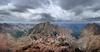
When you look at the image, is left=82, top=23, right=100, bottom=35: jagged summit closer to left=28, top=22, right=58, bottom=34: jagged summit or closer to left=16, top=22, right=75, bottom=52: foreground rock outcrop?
left=16, top=22, right=75, bottom=52: foreground rock outcrop

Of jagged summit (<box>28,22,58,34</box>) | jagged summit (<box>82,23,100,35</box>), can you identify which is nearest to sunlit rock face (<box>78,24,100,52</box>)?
jagged summit (<box>82,23,100,35</box>)

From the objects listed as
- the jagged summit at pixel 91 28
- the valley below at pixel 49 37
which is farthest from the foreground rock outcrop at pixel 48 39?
the jagged summit at pixel 91 28

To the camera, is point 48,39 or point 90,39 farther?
point 90,39

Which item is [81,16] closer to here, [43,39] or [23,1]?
[43,39]

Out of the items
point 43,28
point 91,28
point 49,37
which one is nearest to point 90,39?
point 91,28

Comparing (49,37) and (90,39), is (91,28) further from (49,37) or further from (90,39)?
(49,37)

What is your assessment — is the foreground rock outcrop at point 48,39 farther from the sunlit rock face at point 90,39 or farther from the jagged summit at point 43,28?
the sunlit rock face at point 90,39

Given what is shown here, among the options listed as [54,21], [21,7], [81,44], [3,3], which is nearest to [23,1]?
[21,7]

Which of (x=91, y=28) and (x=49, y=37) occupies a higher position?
(x=91, y=28)
